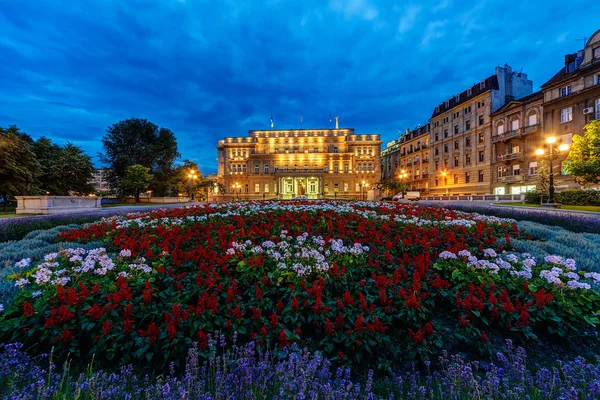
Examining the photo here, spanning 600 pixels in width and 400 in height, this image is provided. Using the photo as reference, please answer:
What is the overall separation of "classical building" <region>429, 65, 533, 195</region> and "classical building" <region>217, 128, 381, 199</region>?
16.6 m

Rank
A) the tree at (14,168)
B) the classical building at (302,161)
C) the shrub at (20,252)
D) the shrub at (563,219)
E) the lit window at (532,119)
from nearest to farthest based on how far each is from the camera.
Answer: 1. the shrub at (20,252)
2. the shrub at (563,219)
3. the tree at (14,168)
4. the lit window at (532,119)
5. the classical building at (302,161)

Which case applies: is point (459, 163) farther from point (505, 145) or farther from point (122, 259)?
point (122, 259)

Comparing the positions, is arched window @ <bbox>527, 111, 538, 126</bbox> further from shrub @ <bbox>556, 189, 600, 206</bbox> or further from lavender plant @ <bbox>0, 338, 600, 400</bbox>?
lavender plant @ <bbox>0, 338, 600, 400</bbox>

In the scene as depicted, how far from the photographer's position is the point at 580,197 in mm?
19516

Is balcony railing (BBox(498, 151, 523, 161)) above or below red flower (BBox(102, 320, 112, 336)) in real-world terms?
above

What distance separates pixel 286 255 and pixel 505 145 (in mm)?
45317

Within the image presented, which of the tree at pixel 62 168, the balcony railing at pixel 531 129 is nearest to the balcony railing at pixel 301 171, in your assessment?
the tree at pixel 62 168

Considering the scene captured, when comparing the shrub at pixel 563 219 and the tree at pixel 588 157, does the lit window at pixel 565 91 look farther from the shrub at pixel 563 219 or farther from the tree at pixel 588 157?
the shrub at pixel 563 219

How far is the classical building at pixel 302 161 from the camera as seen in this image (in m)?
64.4

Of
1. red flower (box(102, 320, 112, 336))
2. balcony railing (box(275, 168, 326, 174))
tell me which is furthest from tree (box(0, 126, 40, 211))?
balcony railing (box(275, 168, 326, 174))

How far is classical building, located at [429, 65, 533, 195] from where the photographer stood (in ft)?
130

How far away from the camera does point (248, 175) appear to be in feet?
215

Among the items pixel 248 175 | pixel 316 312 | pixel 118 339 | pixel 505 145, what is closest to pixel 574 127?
pixel 505 145

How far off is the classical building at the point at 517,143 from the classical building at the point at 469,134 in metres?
1.25
